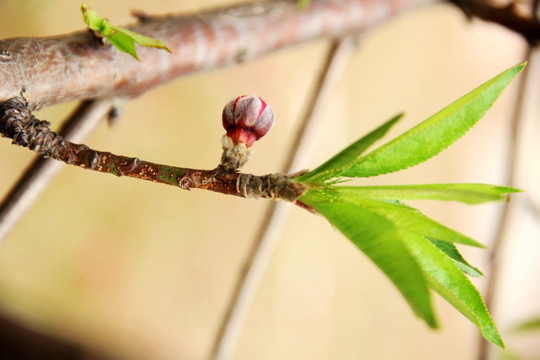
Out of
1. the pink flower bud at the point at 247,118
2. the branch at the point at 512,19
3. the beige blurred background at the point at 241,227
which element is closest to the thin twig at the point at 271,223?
the branch at the point at 512,19

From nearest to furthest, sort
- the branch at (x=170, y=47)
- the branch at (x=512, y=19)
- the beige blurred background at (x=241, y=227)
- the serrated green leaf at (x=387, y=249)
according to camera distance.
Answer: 1. the serrated green leaf at (x=387, y=249)
2. the branch at (x=170, y=47)
3. the branch at (x=512, y=19)
4. the beige blurred background at (x=241, y=227)

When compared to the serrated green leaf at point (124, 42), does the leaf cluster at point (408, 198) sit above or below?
below

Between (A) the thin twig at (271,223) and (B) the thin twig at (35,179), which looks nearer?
(B) the thin twig at (35,179)

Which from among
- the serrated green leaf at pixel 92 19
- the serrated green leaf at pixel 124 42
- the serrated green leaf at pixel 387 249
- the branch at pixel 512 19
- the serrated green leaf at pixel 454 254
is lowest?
the serrated green leaf at pixel 387 249

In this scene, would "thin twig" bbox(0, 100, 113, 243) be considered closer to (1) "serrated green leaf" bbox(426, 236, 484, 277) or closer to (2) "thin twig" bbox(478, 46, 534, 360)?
(1) "serrated green leaf" bbox(426, 236, 484, 277)

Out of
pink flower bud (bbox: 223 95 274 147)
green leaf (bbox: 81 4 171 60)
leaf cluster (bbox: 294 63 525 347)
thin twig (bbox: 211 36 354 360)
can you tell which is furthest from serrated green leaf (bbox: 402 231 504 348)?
thin twig (bbox: 211 36 354 360)

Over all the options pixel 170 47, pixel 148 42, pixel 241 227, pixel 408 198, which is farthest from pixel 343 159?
pixel 241 227

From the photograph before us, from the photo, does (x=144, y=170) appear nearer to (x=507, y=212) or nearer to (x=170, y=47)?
(x=170, y=47)

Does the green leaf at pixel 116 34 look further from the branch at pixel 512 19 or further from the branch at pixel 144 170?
the branch at pixel 512 19
